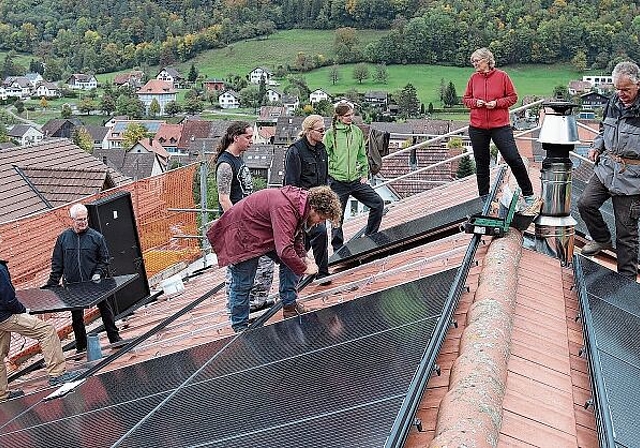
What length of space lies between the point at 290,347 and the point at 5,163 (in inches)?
637

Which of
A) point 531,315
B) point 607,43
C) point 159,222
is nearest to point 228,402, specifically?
point 531,315

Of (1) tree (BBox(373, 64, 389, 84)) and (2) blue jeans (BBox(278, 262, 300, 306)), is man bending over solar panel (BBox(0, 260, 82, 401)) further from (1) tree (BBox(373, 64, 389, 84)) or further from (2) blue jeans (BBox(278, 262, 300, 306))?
(1) tree (BBox(373, 64, 389, 84))

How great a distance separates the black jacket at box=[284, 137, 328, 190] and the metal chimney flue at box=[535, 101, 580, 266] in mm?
1912

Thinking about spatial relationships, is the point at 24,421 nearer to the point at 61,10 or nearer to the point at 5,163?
the point at 5,163

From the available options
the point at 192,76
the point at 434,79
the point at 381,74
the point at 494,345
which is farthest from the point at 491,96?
Answer: the point at 192,76

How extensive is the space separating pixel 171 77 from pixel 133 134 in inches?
1507

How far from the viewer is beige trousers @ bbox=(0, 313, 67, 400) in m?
7.34

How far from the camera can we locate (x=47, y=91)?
143000 millimetres

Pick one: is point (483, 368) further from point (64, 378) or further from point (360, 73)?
point (360, 73)

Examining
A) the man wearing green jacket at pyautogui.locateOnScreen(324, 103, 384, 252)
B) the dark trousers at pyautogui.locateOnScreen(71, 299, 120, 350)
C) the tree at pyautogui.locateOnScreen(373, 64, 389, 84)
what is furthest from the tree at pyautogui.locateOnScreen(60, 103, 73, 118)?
the man wearing green jacket at pyautogui.locateOnScreen(324, 103, 384, 252)

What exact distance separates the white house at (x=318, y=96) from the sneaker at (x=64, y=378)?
9560 cm

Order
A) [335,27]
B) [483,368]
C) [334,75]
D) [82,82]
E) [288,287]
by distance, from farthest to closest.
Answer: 1. [335,27]
2. [82,82]
3. [334,75]
4. [288,287]
5. [483,368]

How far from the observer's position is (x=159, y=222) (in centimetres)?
1528

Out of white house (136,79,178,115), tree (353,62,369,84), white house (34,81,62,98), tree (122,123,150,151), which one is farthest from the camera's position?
white house (34,81,62,98)
